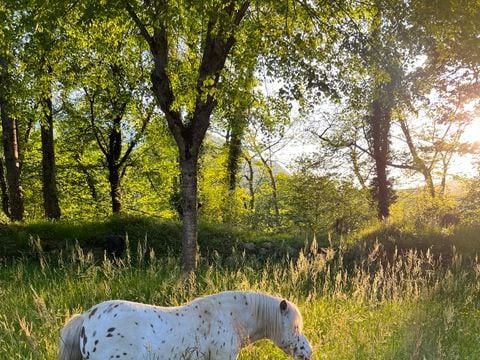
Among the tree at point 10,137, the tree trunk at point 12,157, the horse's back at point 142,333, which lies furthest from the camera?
the tree trunk at point 12,157

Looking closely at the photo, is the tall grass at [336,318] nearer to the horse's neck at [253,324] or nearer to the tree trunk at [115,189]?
the horse's neck at [253,324]

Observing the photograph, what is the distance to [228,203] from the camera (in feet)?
78.9

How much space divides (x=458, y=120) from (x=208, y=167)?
14.1 metres

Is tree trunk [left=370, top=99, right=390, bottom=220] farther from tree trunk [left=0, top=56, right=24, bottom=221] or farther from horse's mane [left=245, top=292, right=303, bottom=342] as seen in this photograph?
horse's mane [left=245, top=292, right=303, bottom=342]

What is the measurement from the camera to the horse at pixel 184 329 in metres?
3.39

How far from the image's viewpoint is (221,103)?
8688 millimetres

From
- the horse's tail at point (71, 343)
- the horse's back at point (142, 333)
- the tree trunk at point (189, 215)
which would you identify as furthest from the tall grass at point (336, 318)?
the horse's back at point (142, 333)

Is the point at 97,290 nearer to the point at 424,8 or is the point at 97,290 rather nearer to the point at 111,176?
the point at 424,8

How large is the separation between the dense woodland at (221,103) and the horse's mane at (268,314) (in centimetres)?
429

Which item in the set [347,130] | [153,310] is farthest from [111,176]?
[153,310]

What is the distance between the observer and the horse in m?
3.39

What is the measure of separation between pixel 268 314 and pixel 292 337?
32 cm

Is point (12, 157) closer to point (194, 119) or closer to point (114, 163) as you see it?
point (114, 163)

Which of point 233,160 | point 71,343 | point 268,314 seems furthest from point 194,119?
point 233,160
